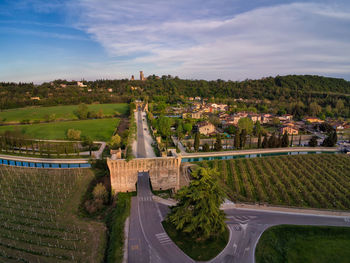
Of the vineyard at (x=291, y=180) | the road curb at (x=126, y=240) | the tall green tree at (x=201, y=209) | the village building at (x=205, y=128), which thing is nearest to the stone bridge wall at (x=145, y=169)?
the road curb at (x=126, y=240)

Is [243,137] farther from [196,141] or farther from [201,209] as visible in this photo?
[201,209]

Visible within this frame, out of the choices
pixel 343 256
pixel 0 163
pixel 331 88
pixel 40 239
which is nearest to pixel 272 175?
pixel 343 256

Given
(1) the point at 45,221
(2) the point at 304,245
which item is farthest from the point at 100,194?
(2) the point at 304,245

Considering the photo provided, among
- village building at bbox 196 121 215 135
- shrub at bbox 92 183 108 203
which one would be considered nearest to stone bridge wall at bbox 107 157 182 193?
shrub at bbox 92 183 108 203

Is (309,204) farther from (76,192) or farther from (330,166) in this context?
(76,192)

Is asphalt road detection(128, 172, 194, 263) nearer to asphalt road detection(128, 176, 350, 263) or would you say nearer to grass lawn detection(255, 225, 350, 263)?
asphalt road detection(128, 176, 350, 263)

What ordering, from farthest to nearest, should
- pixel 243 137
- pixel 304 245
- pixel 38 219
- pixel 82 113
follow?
pixel 82 113 → pixel 243 137 → pixel 38 219 → pixel 304 245
